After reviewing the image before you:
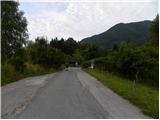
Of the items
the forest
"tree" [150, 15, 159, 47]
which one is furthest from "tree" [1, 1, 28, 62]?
"tree" [150, 15, 159, 47]

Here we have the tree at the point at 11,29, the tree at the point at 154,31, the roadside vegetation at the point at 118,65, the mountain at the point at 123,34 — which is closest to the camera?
the roadside vegetation at the point at 118,65

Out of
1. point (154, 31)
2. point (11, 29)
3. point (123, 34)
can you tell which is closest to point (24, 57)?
point (11, 29)

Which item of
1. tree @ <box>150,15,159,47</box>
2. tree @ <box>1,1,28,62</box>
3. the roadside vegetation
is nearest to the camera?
the roadside vegetation

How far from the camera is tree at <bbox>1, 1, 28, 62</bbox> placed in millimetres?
27806

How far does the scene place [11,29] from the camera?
93.2ft

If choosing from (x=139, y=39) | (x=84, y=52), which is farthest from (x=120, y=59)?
(x=139, y=39)

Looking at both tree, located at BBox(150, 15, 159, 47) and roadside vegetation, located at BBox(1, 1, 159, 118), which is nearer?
roadside vegetation, located at BBox(1, 1, 159, 118)

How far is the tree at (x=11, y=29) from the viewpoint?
27.8 metres

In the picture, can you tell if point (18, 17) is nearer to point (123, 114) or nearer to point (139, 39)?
point (123, 114)

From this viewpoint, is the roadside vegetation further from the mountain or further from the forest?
the mountain

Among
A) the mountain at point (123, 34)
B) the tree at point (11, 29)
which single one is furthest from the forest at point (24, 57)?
the mountain at point (123, 34)

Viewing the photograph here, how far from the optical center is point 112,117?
921 centimetres

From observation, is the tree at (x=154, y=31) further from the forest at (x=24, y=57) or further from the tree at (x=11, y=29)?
the tree at (x=11, y=29)

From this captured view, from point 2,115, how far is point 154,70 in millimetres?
28385
